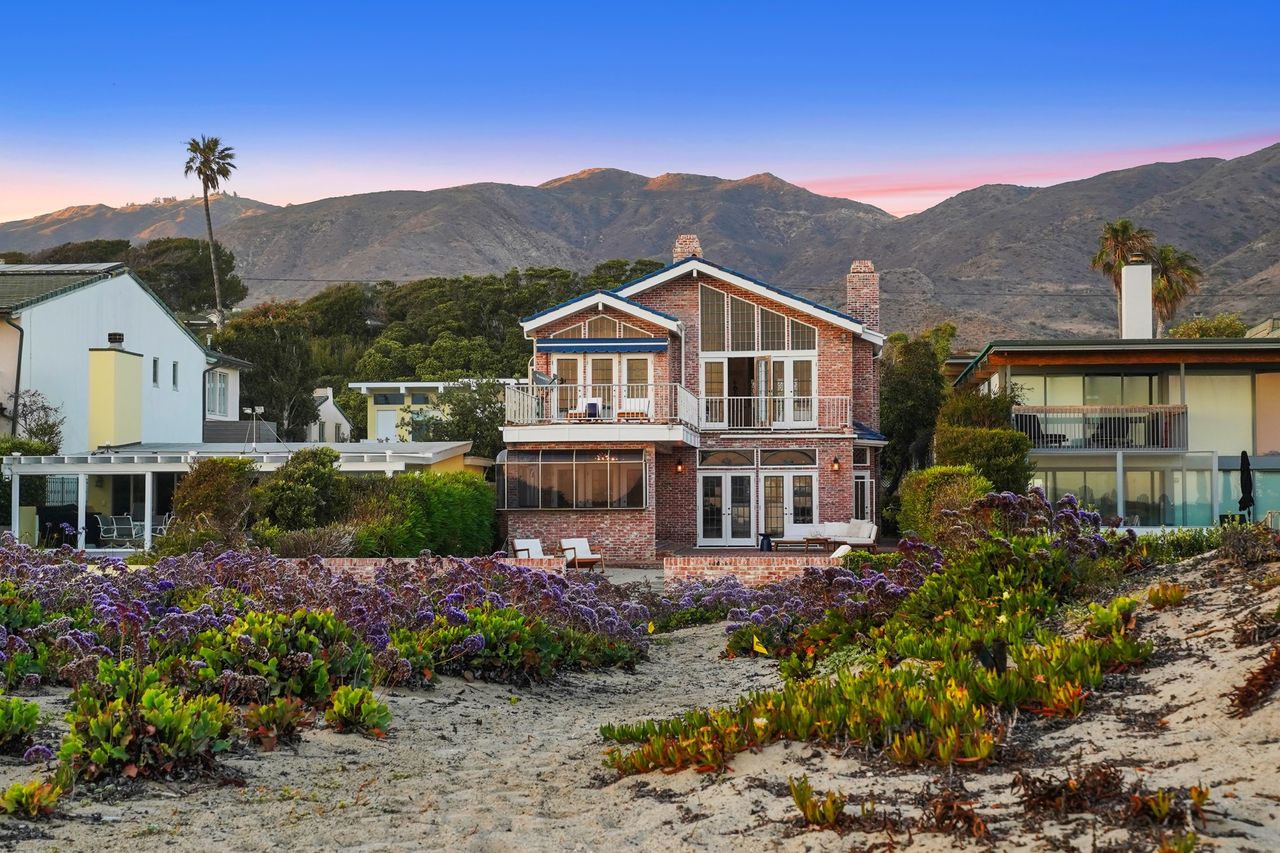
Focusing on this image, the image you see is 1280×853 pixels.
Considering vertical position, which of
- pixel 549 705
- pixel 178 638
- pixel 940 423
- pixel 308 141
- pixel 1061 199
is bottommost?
pixel 549 705

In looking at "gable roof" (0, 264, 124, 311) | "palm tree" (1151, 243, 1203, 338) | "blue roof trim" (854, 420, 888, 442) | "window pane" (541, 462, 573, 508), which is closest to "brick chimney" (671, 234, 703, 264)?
"blue roof trim" (854, 420, 888, 442)

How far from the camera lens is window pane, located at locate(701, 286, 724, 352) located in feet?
108

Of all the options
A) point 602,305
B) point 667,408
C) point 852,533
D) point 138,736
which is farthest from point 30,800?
point 602,305

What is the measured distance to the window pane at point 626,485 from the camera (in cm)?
2983

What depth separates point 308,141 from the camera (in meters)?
43.8

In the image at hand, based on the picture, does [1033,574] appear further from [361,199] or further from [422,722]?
[361,199]

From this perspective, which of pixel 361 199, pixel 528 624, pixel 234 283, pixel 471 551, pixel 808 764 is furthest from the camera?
pixel 361 199

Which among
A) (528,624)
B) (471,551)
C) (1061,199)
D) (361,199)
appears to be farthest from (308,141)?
(361,199)

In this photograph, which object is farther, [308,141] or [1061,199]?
[1061,199]

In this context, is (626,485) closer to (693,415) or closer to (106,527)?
(693,415)

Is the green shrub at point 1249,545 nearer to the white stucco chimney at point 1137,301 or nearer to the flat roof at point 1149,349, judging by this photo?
the flat roof at point 1149,349

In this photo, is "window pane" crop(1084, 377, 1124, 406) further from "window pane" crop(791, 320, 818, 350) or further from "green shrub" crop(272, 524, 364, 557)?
"green shrub" crop(272, 524, 364, 557)

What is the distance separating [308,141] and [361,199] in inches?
6336

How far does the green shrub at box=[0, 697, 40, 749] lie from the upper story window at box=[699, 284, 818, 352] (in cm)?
2634
